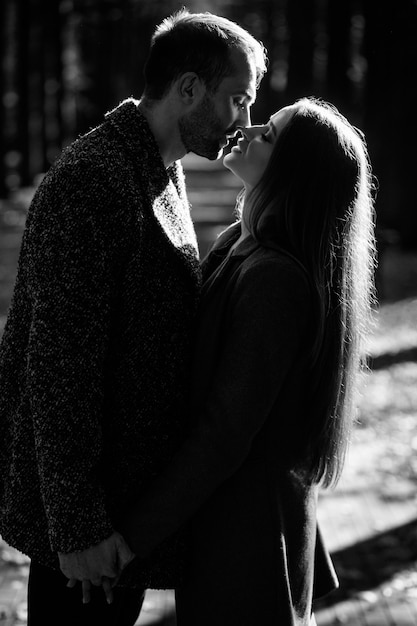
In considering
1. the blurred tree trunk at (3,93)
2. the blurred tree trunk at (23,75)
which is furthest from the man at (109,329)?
the blurred tree trunk at (23,75)

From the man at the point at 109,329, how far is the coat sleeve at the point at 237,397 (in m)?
0.09

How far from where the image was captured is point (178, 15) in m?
2.57

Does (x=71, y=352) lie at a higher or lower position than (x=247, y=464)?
higher

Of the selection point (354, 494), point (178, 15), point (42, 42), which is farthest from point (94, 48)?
point (178, 15)

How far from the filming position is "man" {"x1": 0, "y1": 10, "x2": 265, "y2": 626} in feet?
7.16

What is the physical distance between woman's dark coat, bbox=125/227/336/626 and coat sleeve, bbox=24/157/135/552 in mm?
214

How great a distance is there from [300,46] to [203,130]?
1068 inches

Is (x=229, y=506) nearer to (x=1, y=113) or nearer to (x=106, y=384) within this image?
(x=106, y=384)

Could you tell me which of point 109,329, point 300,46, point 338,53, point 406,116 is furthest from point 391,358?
point 300,46

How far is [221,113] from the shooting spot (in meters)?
2.52

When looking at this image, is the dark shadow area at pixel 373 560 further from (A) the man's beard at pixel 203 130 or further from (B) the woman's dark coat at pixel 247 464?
(A) the man's beard at pixel 203 130

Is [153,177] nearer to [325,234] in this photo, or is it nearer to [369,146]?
[325,234]

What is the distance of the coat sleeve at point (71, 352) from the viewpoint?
85.7 inches

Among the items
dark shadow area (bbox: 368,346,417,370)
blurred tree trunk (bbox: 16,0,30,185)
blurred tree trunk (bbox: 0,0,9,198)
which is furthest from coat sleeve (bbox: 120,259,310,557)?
blurred tree trunk (bbox: 16,0,30,185)
